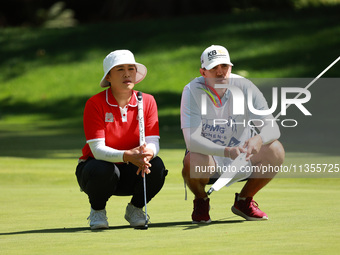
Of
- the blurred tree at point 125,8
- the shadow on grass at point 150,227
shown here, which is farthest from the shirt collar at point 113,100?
the blurred tree at point 125,8

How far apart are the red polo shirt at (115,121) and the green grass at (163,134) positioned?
2.20ft

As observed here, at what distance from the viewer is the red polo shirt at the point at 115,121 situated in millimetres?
6539

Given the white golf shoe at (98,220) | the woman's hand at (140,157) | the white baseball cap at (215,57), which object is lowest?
the white golf shoe at (98,220)

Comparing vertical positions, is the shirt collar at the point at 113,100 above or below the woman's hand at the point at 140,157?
above

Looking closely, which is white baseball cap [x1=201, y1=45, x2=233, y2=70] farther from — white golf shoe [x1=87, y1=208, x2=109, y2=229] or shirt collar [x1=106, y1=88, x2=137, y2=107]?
white golf shoe [x1=87, y1=208, x2=109, y2=229]

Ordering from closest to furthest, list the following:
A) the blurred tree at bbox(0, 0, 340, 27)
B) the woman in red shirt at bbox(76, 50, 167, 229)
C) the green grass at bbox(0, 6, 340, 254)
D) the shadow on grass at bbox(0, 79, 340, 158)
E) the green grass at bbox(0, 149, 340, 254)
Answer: the green grass at bbox(0, 149, 340, 254)
the green grass at bbox(0, 6, 340, 254)
the woman in red shirt at bbox(76, 50, 167, 229)
the shadow on grass at bbox(0, 79, 340, 158)
the blurred tree at bbox(0, 0, 340, 27)

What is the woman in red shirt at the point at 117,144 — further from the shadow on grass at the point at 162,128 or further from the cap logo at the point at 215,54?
the shadow on grass at the point at 162,128

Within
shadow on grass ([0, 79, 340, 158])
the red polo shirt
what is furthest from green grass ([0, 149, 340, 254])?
shadow on grass ([0, 79, 340, 158])

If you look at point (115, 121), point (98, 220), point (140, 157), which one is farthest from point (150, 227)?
point (115, 121)

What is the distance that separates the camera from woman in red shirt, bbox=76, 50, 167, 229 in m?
6.50

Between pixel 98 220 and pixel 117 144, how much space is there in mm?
572

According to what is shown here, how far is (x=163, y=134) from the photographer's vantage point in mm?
18406

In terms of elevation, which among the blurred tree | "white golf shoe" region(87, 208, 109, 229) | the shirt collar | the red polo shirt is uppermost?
the blurred tree

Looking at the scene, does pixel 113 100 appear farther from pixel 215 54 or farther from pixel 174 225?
pixel 174 225
